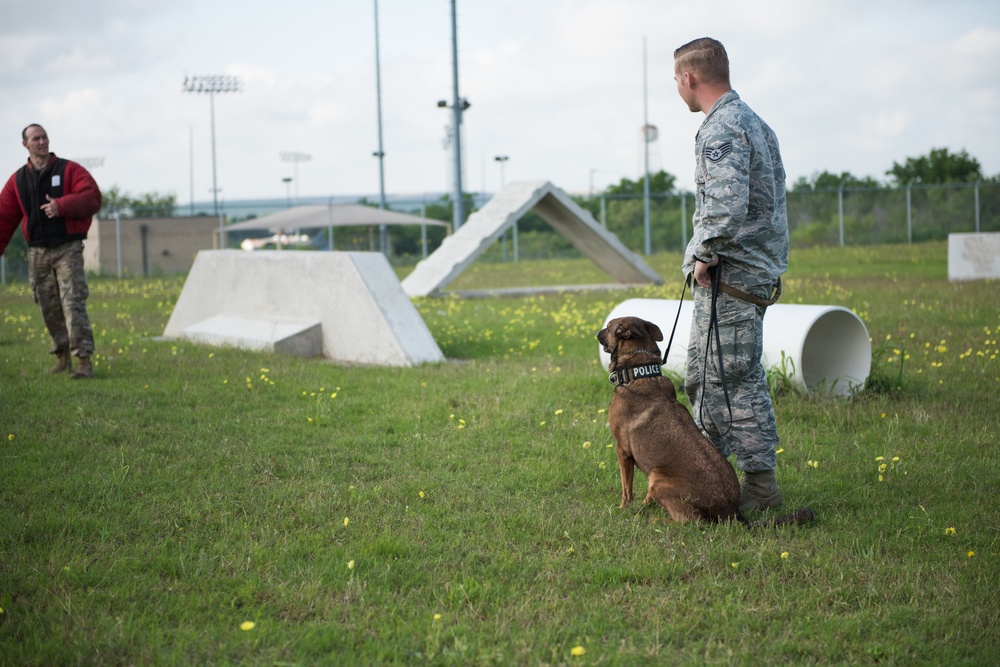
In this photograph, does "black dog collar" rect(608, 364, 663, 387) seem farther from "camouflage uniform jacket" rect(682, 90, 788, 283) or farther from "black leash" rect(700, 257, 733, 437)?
"camouflage uniform jacket" rect(682, 90, 788, 283)

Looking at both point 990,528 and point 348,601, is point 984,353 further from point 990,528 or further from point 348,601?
point 348,601

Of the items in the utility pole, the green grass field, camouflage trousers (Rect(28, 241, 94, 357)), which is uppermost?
the utility pole

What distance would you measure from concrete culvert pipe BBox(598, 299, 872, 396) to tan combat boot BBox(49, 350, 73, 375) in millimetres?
4973

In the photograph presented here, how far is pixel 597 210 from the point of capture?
4103 centimetres

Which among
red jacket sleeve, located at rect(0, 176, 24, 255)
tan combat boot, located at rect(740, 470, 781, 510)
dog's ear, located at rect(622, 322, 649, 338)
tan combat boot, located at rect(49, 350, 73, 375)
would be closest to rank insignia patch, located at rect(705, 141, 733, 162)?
dog's ear, located at rect(622, 322, 649, 338)

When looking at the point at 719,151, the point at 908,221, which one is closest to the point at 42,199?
the point at 719,151

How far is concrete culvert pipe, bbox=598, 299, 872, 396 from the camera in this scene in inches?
280

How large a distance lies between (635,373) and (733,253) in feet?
2.45

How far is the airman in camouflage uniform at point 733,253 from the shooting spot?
4395mm

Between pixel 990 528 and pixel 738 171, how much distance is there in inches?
80.0

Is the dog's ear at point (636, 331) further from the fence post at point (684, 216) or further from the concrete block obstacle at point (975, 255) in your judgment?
the fence post at point (684, 216)

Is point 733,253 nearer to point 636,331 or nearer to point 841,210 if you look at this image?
point 636,331

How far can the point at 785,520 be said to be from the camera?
4551 millimetres

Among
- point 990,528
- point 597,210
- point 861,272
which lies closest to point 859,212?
point 597,210
